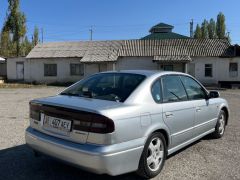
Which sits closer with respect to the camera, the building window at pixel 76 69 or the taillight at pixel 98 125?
→ the taillight at pixel 98 125

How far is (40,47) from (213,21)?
4398cm

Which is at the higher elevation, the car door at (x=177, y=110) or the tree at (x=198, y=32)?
the tree at (x=198, y=32)

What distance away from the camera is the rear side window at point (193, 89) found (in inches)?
210

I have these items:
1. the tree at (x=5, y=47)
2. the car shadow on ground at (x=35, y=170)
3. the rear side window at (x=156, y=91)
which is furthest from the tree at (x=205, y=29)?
the car shadow on ground at (x=35, y=170)

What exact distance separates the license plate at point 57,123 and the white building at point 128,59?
25.1 metres

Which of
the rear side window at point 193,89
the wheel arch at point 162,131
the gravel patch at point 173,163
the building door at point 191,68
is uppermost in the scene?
the building door at point 191,68

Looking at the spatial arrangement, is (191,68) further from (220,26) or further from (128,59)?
(220,26)

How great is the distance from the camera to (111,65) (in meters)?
30.3

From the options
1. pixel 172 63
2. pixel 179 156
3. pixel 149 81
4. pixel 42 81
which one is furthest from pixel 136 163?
pixel 42 81

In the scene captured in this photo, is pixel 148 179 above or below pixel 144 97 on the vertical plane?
below

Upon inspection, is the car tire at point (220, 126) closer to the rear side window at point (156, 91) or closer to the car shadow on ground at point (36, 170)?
the rear side window at point (156, 91)

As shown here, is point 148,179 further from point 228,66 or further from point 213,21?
point 213,21

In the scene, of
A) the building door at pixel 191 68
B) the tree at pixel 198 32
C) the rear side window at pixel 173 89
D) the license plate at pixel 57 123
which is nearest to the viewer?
the license plate at pixel 57 123

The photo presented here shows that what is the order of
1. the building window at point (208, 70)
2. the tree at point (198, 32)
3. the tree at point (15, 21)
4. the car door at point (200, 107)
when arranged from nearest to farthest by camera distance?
the car door at point (200, 107)
the building window at point (208, 70)
the tree at point (15, 21)
the tree at point (198, 32)
